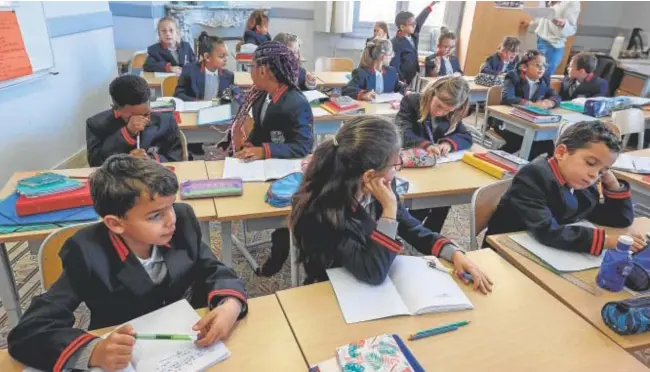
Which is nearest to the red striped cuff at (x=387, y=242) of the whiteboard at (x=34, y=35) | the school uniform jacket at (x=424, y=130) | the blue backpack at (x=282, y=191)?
the blue backpack at (x=282, y=191)

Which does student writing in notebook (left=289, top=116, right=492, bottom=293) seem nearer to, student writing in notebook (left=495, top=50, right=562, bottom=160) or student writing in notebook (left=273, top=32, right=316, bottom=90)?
student writing in notebook (left=273, top=32, right=316, bottom=90)

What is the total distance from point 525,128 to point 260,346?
277 centimetres

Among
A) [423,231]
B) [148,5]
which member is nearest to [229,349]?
[423,231]

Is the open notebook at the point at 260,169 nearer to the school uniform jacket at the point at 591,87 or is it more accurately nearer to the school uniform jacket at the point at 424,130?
the school uniform jacket at the point at 424,130

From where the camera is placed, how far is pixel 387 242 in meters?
1.20

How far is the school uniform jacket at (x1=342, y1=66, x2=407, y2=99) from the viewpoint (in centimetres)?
353

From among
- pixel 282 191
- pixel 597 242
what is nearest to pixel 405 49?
pixel 282 191

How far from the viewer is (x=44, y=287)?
48.1 inches

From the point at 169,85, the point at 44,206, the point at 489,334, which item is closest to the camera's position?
the point at 489,334

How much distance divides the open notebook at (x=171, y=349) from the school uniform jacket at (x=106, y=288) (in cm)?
7

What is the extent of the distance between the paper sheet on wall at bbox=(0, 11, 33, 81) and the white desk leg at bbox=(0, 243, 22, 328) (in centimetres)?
165

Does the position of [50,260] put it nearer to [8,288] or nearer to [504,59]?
[8,288]

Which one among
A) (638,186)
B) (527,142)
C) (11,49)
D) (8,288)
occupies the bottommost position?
(8,288)

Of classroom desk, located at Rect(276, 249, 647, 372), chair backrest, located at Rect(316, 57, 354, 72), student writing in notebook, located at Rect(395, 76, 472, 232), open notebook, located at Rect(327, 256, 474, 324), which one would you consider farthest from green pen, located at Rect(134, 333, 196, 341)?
chair backrest, located at Rect(316, 57, 354, 72)
